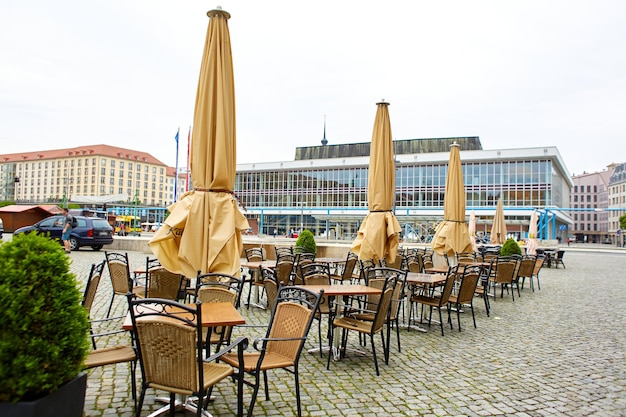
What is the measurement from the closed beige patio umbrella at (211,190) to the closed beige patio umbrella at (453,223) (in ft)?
21.7

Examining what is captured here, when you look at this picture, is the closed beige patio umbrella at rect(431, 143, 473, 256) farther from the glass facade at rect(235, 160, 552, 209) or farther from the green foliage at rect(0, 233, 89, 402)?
the glass facade at rect(235, 160, 552, 209)

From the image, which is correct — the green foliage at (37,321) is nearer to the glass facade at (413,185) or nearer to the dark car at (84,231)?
the dark car at (84,231)

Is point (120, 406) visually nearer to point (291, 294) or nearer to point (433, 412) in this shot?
point (291, 294)

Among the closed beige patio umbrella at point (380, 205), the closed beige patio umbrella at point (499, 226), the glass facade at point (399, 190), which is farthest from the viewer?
the glass facade at point (399, 190)

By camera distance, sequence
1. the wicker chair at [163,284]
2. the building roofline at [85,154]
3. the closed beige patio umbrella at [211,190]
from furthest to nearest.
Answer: the building roofline at [85,154], the wicker chair at [163,284], the closed beige patio umbrella at [211,190]

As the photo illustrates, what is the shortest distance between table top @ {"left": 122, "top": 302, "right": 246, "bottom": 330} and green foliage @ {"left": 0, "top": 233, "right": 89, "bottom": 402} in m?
0.67

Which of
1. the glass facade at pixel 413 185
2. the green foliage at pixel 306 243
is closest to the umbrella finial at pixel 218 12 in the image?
the green foliage at pixel 306 243

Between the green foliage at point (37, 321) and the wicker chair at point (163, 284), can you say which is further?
the wicker chair at point (163, 284)

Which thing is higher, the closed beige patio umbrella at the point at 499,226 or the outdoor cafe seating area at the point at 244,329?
the closed beige patio umbrella at the point at 499,226

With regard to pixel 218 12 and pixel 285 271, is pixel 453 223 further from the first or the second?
pixel 218 12

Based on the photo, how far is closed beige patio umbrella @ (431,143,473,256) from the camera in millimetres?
10703

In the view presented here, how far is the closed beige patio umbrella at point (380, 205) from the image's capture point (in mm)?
8109

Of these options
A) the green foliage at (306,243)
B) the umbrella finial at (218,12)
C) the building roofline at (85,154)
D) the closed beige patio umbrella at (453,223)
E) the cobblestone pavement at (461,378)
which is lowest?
the cobblestone pavement at (461,378)

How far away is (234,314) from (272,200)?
64.3m
